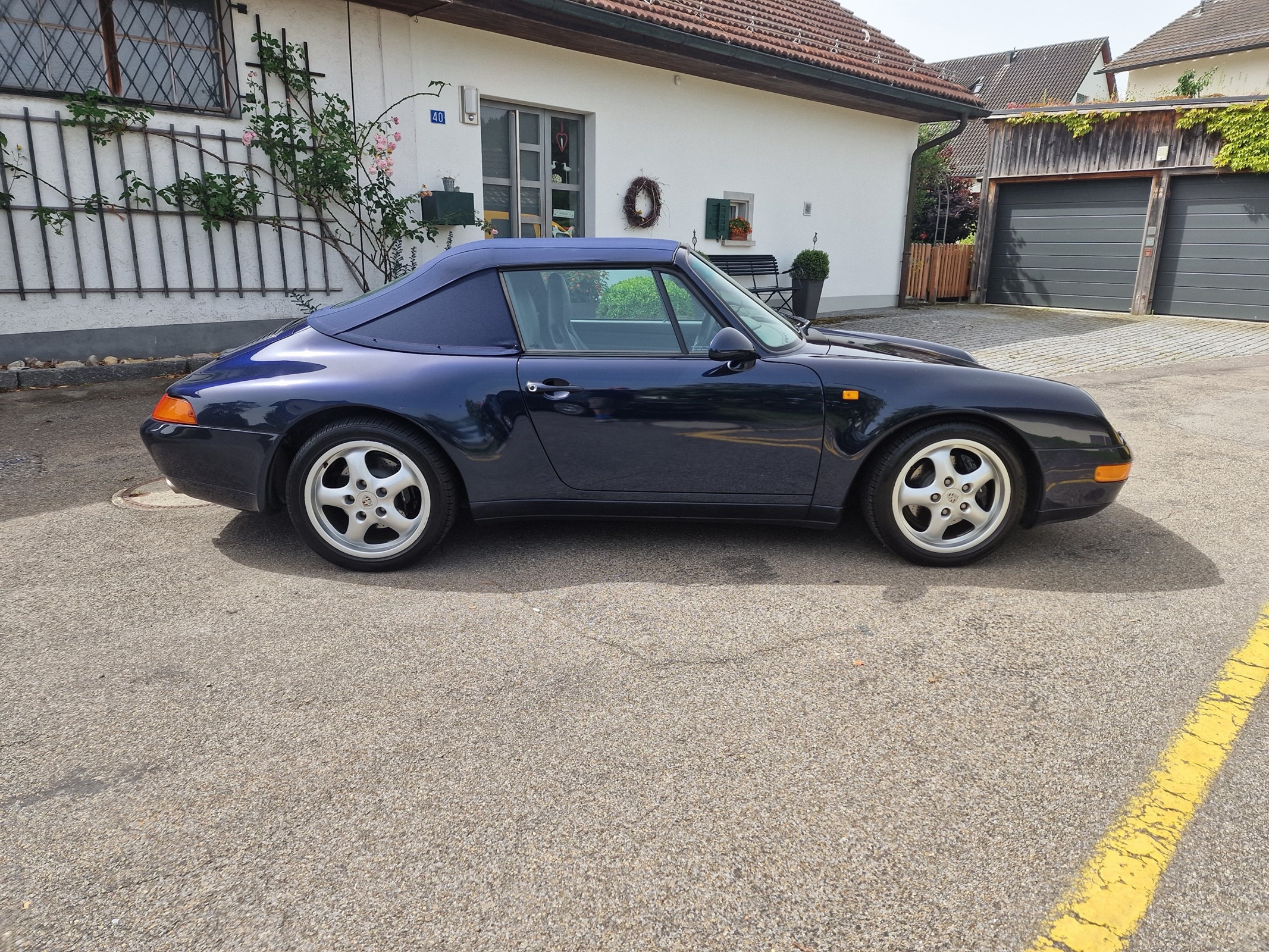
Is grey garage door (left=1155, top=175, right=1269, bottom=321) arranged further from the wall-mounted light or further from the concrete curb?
the concrete curb

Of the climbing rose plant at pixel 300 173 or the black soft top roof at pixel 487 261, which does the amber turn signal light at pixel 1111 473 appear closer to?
the black soft top roof at pixel 487 261

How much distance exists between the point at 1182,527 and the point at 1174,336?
998 centimetres

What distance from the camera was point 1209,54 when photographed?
2677cm

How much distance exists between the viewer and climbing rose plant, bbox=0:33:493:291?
24.3 ft

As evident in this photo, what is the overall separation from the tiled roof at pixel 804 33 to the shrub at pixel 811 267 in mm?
2495

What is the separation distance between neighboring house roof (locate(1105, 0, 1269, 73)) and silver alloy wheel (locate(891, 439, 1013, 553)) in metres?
30.0

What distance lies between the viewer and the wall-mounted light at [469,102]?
932cm

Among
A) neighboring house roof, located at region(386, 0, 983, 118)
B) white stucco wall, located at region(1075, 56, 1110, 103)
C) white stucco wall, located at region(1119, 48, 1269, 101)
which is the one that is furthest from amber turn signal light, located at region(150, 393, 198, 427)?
white stucco wall, located at region(1075, 56, 1110, 103)

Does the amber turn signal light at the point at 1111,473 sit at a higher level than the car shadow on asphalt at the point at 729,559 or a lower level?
higher

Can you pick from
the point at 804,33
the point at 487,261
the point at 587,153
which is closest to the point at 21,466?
the point at 487,261

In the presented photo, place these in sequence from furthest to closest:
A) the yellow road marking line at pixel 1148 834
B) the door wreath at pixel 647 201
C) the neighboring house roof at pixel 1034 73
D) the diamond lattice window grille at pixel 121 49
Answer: the neighboring house roof at pixel 1034 73 < the door wreath at pixel 647 201 < the diamond lattice window grille at pixel 121 49 < the yellow road marking line at pixel 1148 834

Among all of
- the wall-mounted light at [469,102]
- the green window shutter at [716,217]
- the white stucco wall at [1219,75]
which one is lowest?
the green window shutter at [716,217]

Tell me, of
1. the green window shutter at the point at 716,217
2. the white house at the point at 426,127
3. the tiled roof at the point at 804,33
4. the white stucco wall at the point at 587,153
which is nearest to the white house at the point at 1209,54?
the tiled roof at the point at 804,33

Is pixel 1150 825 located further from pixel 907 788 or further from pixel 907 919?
pixel 907 919
